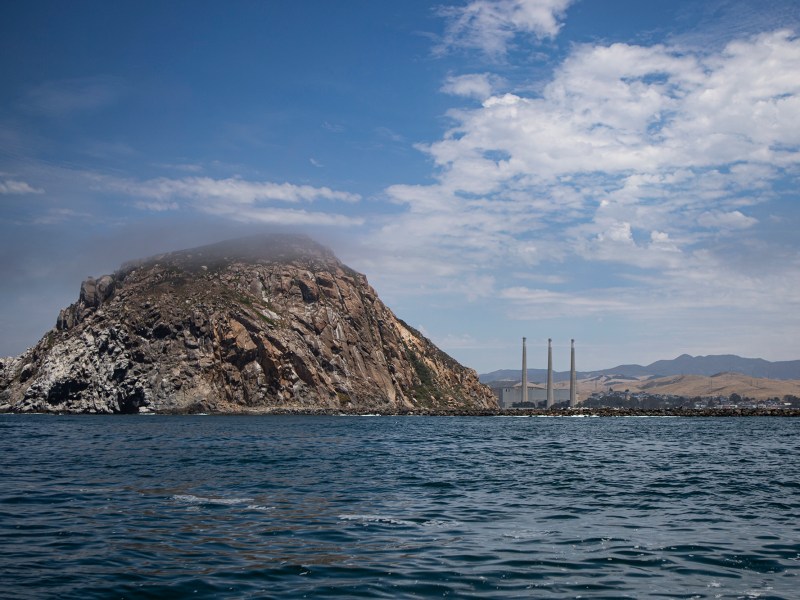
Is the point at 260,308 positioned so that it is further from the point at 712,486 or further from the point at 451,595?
the point at 451,595

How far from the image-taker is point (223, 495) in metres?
30.1

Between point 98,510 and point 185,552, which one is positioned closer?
point 185,552

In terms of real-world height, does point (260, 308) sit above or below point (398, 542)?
above

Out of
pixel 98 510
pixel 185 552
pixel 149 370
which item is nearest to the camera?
pixel 185 552

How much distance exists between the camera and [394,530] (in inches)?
898

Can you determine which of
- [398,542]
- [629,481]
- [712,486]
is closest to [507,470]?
[629,481]

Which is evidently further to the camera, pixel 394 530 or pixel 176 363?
pixel 176 363

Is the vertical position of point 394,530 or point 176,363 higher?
point 176,363

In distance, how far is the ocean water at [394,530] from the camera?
16.2 meters

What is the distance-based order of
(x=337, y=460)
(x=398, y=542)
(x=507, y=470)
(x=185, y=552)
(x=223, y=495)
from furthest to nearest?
1. (x=337, y=460)
2. (x=507, y=470)
3. (x=223, y=495)
4. (x=398, y=542)
5. (x=185, y=552)

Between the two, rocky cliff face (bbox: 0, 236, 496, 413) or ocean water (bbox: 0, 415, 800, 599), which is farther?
rocky cliff face (bbox: 0, 236, 496, 413)

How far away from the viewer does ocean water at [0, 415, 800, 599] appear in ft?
53.3

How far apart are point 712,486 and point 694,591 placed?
20435mm

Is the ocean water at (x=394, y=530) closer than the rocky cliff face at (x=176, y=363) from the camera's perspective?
Yes
